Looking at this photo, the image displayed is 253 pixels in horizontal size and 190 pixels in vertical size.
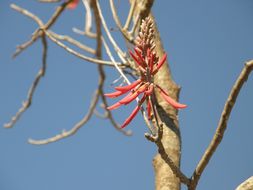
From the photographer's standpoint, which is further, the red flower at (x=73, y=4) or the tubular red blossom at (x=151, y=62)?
the red flower at (x=73, y=4)

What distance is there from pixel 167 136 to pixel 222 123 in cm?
41

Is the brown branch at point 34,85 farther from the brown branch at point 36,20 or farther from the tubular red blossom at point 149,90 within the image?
the tubular red blossom at point 149,90

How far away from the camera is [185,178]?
0.89 meters

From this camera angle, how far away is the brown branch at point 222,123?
0.78 meters

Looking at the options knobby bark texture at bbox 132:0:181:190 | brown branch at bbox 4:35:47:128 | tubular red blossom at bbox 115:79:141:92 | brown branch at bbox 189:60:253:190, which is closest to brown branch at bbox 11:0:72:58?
brown branch at bbox 4:35:47:128

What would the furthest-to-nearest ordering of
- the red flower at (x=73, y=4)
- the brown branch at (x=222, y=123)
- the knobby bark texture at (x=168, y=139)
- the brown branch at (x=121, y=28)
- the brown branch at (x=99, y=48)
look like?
the red flower at (x=73, y=4) → the brown branch at (x=99, y=48) → the brown branch at (x=121, y=28) → the knobby bark texture at (x=168, y=139) → the brown branch at (x=222, y=123)

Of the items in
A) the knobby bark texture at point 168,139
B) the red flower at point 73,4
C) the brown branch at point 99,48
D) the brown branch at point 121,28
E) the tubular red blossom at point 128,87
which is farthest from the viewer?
the red flower at point 73,4

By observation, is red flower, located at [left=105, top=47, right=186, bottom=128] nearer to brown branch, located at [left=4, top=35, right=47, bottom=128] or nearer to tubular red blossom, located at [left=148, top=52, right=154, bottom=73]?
tubular red blossom, located at [left=148, top=52, right=154, bottom=73]

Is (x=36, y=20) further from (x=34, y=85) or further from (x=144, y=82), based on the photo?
Answer: (x=144, y=82)

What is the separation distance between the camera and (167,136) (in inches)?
48.6

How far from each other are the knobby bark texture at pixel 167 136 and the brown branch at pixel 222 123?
0.22 metres

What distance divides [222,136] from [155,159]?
384 millimetres

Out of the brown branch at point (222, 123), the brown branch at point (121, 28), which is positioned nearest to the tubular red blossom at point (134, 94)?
the brown branch at point (222, 123)

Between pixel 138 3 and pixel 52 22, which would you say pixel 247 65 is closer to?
pixel 138 3
